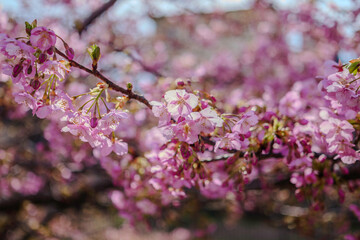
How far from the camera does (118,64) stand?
12.7 ft

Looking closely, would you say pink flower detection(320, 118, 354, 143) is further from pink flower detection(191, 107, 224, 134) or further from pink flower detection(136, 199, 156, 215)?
pink flower detection(136, 199, 156, 215)

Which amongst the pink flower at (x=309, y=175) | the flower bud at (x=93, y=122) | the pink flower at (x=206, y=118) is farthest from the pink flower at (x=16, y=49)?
the pink flower at (x=309, y=175)

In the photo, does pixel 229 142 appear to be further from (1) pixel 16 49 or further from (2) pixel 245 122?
(1) pixel 16 49

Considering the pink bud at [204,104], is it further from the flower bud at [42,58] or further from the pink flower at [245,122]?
the flower bud at [42,58]

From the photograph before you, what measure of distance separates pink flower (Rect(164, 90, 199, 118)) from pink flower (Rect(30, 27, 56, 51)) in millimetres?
432

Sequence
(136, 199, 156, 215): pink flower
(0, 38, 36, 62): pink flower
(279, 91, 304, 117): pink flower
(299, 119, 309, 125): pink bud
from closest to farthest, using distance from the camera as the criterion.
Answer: (0, 38, 36, 62): pink flower < (299, 119, 309, 125): pink bud < (279, 91, 304, 117): pink flower < (136, 199, 156, 215): pink flower

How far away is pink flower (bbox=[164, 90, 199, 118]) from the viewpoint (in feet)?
4.24

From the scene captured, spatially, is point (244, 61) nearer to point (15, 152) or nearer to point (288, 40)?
point (288, 40)

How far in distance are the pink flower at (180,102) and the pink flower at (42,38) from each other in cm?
43

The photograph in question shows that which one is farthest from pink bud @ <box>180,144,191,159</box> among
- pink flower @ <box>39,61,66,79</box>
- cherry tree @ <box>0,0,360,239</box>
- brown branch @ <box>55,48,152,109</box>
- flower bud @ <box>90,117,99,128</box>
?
pink flower @ <box>39,61,66,79</box>

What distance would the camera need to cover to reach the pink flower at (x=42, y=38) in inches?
48.4

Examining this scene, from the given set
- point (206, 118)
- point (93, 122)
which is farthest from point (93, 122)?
point (206, 118)

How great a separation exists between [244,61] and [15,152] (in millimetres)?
4015

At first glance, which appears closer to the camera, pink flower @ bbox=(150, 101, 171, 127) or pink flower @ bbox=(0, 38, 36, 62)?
pink flower @ bbox=(0, 38, 36, 62)
